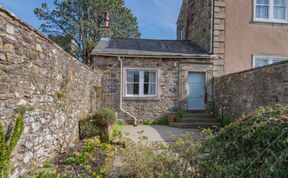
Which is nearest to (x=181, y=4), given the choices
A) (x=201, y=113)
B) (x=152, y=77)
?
(x=152, y=77)

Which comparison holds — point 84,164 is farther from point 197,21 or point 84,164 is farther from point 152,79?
point 197,21

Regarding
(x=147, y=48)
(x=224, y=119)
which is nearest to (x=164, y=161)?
(x=224, y=119)

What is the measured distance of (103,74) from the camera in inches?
362

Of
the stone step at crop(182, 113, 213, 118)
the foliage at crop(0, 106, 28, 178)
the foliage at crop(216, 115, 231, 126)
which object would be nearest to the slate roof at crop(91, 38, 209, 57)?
the stone step at crop(182, 113, 213, 118)

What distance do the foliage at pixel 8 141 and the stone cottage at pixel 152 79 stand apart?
6.44 metres

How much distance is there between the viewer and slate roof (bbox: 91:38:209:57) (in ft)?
30.5

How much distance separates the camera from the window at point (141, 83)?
9508 millimetres

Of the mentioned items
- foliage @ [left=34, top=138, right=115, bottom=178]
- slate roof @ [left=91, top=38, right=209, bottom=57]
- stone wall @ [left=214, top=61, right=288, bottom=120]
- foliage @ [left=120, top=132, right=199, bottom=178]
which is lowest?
foliage @ [left=34, top=138, right=115, bottom=178]

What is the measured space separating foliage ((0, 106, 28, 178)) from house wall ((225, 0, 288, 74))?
9083 millimetres

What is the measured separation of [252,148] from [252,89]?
17.2 feet

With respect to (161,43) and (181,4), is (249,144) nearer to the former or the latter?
(161,43)

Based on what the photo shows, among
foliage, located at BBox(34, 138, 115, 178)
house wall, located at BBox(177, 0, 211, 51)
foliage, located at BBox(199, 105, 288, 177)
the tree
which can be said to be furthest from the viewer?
the tree

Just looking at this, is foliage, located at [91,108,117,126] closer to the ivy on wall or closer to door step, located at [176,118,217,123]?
the ivy on wall

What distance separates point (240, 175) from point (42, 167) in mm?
3092
